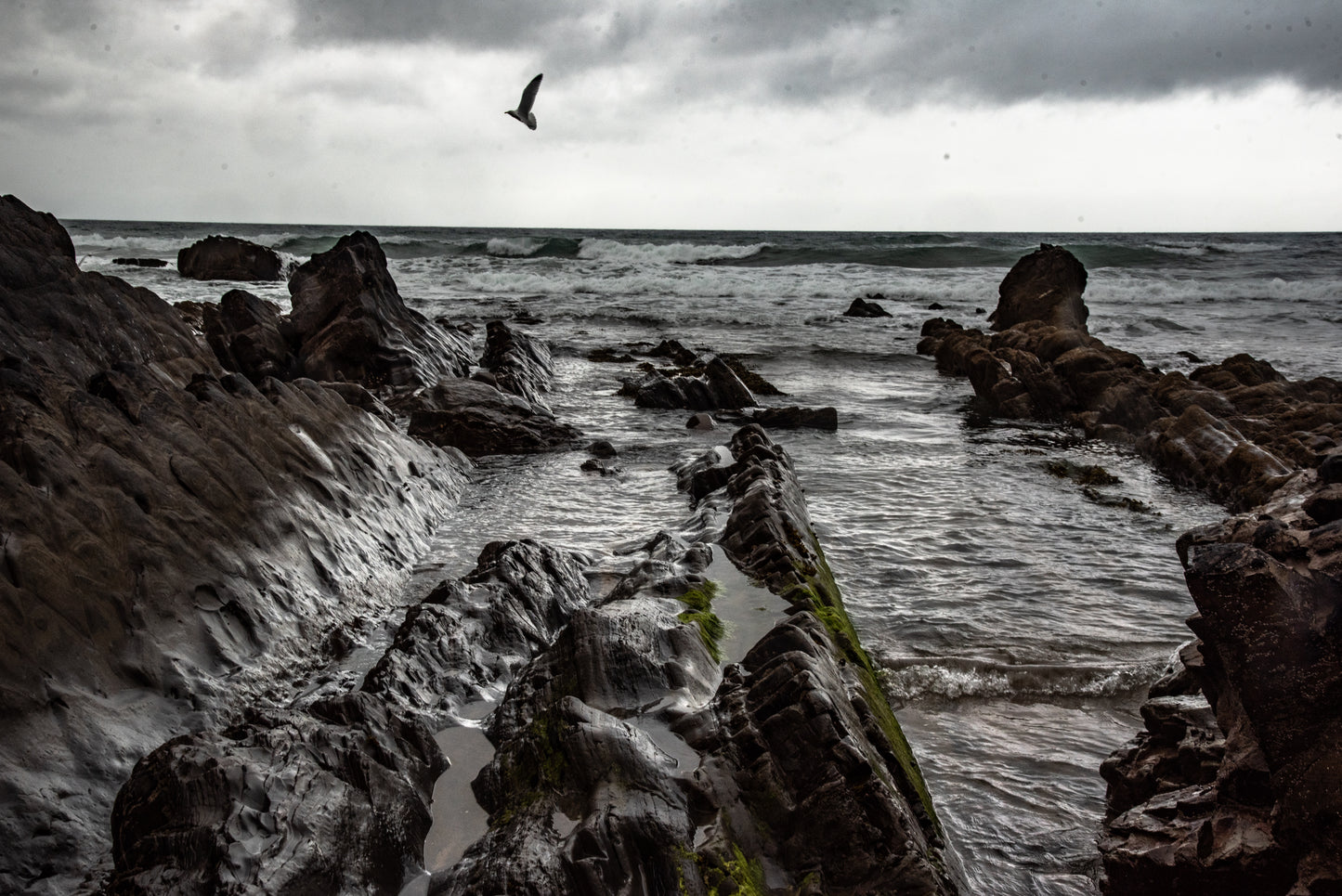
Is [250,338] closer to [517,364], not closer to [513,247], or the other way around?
[517,364]

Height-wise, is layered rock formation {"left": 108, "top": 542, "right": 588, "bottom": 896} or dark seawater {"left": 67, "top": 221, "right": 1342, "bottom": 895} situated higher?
layered rock formation {"left": 108, "top": 542, "right": 588, "bottom": 896}

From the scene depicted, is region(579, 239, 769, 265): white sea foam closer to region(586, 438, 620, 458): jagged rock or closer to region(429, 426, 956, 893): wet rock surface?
region(586, 438, 620, 458): jagged rock

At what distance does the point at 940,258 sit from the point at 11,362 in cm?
4873

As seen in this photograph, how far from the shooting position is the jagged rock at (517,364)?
1273 centimetres

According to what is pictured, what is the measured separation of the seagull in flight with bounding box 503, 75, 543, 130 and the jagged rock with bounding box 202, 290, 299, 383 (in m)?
3.90

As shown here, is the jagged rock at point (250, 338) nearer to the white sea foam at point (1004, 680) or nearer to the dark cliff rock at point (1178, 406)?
the white sea foam at point (1004, 680)

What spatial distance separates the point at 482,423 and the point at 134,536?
5.95 m

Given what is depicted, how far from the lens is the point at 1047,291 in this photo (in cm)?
2036

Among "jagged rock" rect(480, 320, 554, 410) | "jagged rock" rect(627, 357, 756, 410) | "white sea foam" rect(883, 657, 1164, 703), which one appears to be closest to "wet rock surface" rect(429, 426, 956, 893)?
"white sea foam" rect(883, 657, 1164, 703)

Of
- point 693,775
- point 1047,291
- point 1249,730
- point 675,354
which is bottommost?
point 693,775

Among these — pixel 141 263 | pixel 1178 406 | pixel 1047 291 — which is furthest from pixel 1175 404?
pixel 141 263

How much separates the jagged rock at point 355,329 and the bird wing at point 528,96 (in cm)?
314

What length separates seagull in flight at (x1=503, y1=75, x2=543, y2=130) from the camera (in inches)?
370

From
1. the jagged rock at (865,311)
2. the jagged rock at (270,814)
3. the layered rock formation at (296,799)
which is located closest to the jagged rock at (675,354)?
the jagged rock at (865,311)
